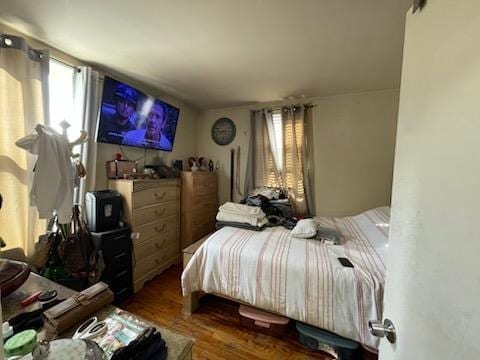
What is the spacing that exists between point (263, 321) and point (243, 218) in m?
0.95

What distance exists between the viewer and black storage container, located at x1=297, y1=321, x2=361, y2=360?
137 centimetres

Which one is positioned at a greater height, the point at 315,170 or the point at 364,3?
the point at 364,3

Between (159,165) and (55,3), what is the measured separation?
180 cm

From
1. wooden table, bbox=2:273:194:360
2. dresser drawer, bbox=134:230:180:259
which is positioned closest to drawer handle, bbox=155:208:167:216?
dresser drawer, bbox=134:230:180:259

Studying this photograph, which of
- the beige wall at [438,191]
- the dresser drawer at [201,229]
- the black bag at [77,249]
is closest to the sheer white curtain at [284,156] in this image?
the dresser drawer at [201,229]

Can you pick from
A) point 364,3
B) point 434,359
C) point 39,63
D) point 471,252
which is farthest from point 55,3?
point 434,359

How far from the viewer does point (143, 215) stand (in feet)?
7.34

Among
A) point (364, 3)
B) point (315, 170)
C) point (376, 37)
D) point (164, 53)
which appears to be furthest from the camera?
point (315, 170)

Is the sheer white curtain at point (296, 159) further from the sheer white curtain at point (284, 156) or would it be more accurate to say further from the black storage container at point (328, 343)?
the black storage container at point (328, 343)

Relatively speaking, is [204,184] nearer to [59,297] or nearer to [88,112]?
[88,112]

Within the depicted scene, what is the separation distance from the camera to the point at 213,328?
Answer: 1.73 meters

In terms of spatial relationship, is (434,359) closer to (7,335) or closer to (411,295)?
(411,295)

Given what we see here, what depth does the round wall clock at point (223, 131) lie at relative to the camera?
3.46m

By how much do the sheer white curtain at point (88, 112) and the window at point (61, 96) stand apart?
39mm
